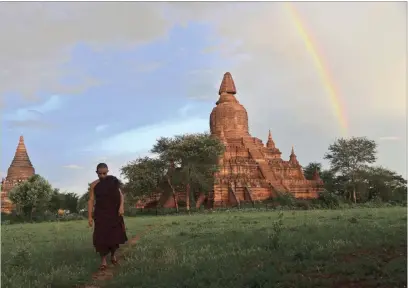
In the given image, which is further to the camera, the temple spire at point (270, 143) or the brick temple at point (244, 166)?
the temple spire at point (270, 143)

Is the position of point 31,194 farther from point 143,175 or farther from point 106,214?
point 106,214

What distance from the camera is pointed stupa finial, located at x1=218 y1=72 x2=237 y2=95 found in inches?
2239

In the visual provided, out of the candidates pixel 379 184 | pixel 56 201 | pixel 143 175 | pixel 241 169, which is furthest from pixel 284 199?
pixel 56 201

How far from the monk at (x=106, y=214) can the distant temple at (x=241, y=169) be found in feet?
105

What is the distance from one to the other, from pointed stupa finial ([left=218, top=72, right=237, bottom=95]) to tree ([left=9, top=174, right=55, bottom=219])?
25.8 metres

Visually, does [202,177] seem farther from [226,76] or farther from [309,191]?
[226,76]

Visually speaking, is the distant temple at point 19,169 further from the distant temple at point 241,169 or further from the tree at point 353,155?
the tree at point 353,155

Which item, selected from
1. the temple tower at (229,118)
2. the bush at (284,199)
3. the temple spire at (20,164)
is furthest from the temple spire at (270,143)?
the temple spire at (20,164)

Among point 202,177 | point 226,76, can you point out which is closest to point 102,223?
point 202,177

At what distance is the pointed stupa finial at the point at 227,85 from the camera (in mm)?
56875

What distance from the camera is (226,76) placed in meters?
57.9

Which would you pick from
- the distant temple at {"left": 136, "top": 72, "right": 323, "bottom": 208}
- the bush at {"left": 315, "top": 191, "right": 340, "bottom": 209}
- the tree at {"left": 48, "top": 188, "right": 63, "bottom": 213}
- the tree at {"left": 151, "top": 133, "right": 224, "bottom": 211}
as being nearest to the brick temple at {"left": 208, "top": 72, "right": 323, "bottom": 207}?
the distant temple at {"left": 136, "top": 72, "right": 323, "bottom": 208}

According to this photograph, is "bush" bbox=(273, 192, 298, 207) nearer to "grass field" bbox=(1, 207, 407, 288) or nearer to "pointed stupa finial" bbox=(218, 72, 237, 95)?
"pointed stupa finial" bbox=(218, 72, 237, 95)

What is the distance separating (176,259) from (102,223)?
165cm
